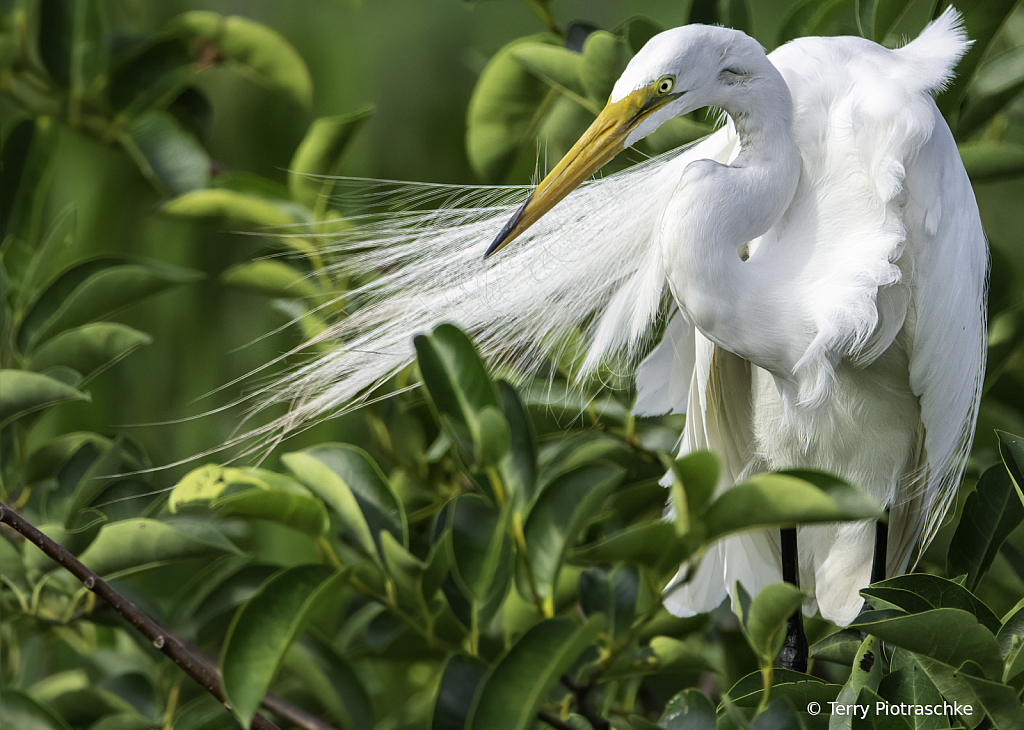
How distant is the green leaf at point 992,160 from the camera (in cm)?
101

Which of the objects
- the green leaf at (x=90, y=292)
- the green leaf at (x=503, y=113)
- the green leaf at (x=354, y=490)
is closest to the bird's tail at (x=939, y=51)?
the green leaf at (x=503, y=113)

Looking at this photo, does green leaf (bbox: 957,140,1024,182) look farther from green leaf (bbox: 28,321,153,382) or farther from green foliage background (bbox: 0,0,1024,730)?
green leaf (bbox: 28,321,153,382)

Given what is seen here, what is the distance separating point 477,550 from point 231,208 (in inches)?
28.4

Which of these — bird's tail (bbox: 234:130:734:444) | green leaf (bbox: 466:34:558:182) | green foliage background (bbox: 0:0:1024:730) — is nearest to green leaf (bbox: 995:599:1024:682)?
green foliage background (bbox: 0:0:1024:730)

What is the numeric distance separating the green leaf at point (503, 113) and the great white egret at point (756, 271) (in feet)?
0.20

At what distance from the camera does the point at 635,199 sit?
3.67 feet

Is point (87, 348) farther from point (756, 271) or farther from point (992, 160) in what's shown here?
point (992, 160)

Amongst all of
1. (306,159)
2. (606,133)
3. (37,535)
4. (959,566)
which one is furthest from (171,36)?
(959,566)

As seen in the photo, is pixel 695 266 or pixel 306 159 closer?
pixel 695 266

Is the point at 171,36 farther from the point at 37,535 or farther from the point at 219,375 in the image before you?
the point at 219,375

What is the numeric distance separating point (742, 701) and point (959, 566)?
30 centimetres

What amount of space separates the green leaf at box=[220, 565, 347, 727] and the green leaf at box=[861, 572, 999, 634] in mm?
409

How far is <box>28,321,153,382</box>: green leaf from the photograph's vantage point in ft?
3.31

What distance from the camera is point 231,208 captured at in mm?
1191
